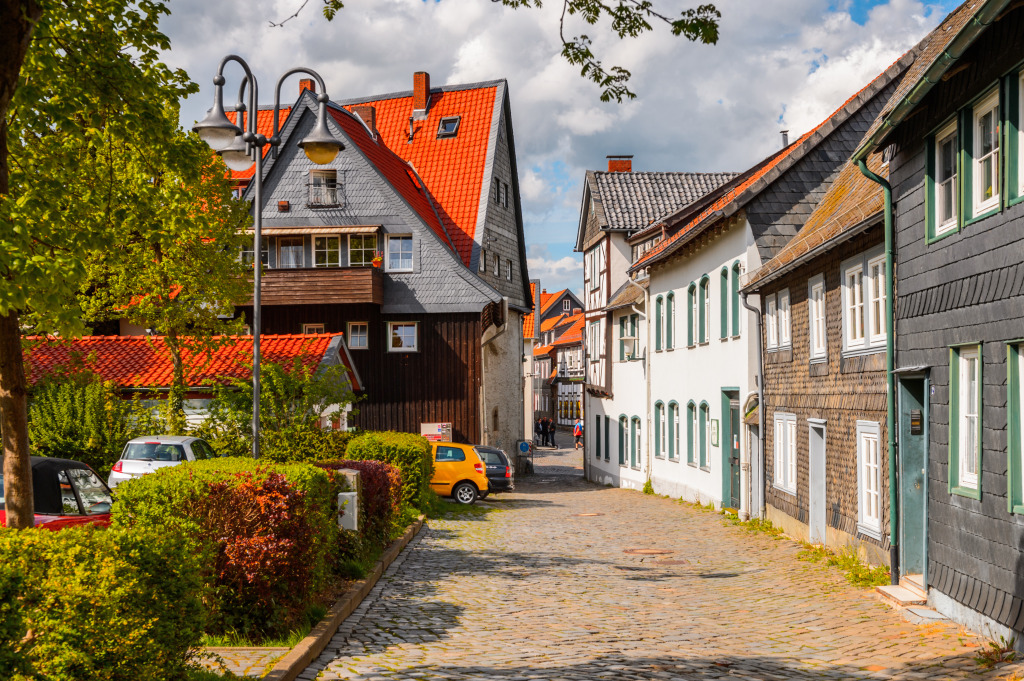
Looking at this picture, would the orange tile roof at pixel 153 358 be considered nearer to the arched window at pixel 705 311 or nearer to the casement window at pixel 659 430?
the casement window at pixel 659 430

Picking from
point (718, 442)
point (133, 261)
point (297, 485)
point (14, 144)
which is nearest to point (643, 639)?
point (297, 485)

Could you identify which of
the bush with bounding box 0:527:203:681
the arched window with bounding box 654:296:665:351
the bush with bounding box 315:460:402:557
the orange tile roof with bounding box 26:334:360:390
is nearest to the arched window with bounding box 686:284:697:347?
the arched window with bounding box 654:296:665:351

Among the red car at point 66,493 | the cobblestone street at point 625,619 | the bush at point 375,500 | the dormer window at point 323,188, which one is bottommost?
the cobblestone street at point 625,619

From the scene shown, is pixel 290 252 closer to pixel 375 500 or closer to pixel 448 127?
pixel 448 127

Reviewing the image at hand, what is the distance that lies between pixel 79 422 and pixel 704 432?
14807mm

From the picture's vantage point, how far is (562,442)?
77250 millimetres

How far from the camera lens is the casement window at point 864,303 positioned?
1401 centimetres

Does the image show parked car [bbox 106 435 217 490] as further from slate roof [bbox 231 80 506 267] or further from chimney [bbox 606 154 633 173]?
chimney [bbox 606 154 633 173]

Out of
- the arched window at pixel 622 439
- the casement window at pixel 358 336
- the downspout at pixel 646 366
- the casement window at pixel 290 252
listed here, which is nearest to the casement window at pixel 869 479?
the downspout at pixel 646 366

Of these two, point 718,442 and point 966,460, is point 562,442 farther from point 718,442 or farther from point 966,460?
point 966,460

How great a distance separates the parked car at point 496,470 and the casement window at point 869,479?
16.0 meters

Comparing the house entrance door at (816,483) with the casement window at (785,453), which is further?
the casement window at (785,453)

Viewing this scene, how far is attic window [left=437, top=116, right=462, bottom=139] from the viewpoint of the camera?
41531 millimetres

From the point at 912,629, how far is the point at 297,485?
20.2ft
